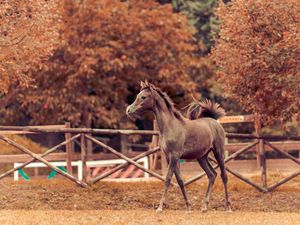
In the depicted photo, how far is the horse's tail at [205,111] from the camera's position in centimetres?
2016

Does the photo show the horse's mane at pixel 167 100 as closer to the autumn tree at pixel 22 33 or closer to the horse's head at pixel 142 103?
the horse's head at pixel 142 103

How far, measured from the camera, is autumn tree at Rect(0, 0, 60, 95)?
24.2m

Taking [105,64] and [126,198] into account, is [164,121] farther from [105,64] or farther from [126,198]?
[105,64]

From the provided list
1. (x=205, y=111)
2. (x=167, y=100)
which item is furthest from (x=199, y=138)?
(x=205, y=111)

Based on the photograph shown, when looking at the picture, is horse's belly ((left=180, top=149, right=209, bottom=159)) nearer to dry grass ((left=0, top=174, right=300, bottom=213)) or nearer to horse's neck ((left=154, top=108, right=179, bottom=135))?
horse's neck ((left=154, top=108, right=179, bottom=135))

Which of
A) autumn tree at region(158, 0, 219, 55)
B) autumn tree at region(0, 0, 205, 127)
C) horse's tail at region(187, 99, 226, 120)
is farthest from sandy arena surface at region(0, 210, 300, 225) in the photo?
autumn tree at region(158, 0, 219, 55)

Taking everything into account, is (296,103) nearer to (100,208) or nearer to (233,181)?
(233,181)

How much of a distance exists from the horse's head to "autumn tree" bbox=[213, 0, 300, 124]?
489 centimetres

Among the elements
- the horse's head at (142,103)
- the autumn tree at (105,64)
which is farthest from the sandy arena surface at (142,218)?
the autumn tree at (105,64)

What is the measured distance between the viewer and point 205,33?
161ft

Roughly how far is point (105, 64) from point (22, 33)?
15.9 meters

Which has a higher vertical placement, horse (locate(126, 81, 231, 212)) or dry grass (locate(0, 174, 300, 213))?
horse (locate(126, 81, 231, 212))

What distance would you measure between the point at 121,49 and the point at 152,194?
19963 millimetres

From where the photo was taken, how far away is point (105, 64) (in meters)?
40.6
